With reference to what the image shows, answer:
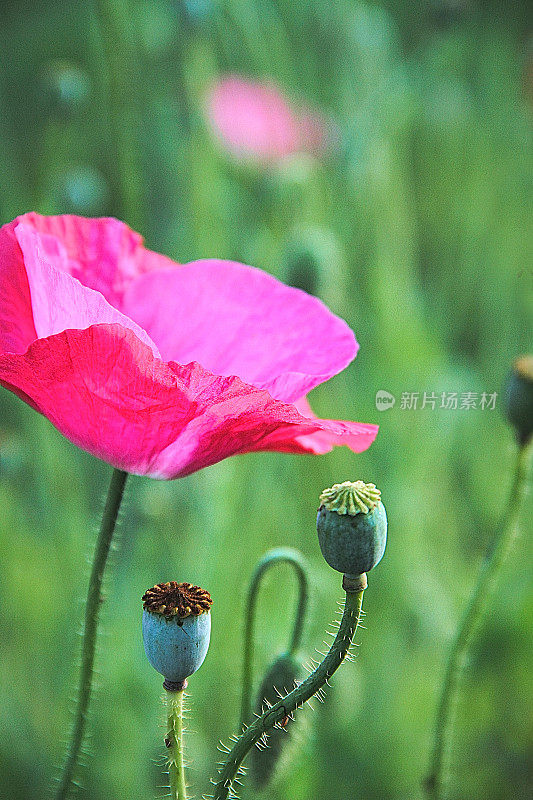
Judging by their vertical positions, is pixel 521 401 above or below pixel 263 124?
below

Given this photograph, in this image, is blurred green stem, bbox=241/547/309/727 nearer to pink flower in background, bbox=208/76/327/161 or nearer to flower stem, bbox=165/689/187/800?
flower stem, bbox=165/689/187/800

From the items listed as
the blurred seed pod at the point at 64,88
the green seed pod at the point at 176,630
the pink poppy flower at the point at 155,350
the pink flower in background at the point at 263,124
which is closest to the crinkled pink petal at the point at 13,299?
the pink poppy flower at the point at 155,350

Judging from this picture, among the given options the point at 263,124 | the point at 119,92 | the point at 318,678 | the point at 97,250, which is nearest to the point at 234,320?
the point at 97,250

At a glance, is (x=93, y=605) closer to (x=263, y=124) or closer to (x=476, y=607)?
(x=476, y=607)

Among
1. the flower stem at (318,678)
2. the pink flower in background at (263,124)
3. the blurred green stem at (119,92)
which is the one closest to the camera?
the flower stem at (318,678)

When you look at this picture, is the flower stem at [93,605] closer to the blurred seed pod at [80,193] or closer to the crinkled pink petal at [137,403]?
the crinkled pink petal at [137,403]
